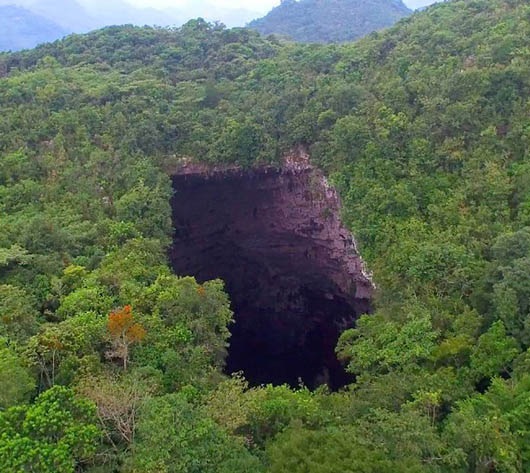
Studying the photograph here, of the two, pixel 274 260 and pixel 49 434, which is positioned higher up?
pixel 49 434

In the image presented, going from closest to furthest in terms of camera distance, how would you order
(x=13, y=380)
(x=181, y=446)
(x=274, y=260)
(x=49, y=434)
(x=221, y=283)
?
1. (x=49, y=434)
2. (x=181, y=446)
3. (x=13, y=380)
4. (x=221, y=283)
5. (x=274, y=260)

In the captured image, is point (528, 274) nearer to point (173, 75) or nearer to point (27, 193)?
point (27, 193)

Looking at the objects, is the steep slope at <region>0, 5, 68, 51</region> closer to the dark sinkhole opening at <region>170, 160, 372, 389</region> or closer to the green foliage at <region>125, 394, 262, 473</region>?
the dark sinkhole opening at <region>170, 160, 372, 389</region>

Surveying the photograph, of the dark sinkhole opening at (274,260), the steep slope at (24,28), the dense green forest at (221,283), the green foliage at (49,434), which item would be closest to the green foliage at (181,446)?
the dense green forest at (221,283)

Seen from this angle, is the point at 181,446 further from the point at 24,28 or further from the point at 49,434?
the point at 24,28

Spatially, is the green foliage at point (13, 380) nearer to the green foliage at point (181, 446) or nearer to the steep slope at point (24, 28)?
the green foliage at point (181, 446)

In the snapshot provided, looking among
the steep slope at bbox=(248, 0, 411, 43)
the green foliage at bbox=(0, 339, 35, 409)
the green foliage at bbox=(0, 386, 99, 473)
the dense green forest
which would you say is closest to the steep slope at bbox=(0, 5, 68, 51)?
the steep slope at bbox=(248, 0, 411, 43)

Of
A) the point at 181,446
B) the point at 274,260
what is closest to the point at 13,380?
the point at 181,446
